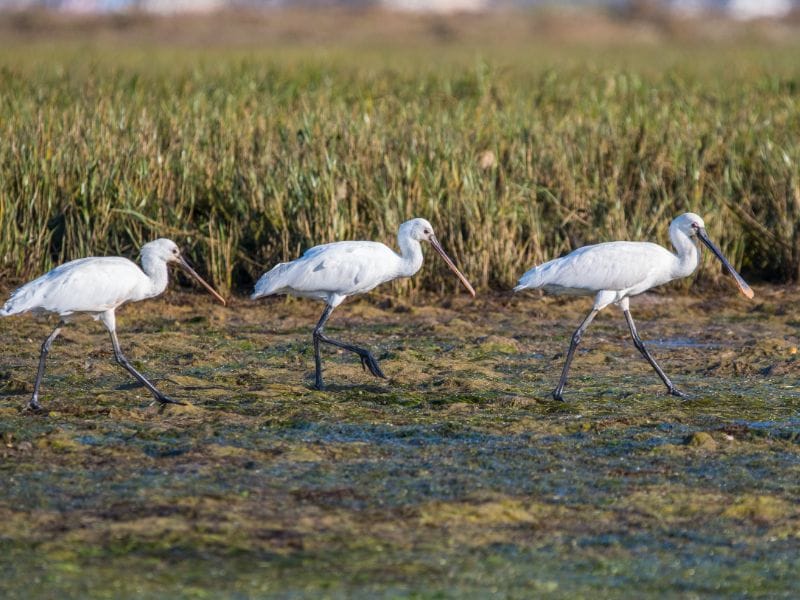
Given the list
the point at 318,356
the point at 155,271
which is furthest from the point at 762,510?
Result: the point at 155,271

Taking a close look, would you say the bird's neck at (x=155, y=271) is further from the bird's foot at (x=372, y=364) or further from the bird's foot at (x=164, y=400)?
the bird's foot at (x=372, y=364)

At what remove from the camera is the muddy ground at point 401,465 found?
16.1ft

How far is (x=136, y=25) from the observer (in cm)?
4838

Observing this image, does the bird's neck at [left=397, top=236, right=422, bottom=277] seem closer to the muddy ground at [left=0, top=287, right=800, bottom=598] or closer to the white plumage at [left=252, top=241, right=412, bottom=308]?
the white plumage at [left=252, top=241, right=412, bottom=308]

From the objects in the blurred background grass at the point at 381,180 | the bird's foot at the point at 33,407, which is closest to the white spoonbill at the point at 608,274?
the blurred background grass at the point at 381,180

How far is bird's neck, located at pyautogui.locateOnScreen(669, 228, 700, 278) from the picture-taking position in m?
8.30

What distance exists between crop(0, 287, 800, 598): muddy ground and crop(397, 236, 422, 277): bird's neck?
0.55 meters

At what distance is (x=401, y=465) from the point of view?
245 inches

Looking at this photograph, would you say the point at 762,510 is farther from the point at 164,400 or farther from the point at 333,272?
the point at 333,272

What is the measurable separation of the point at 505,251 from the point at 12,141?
3.86m

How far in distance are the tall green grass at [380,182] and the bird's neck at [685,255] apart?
2352mm

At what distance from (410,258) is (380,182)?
1968 millimetres

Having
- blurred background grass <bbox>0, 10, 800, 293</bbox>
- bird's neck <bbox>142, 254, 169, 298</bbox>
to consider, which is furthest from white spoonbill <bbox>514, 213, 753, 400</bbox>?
blurred background grass <bbox>0, 10, 800, 293</bbox>

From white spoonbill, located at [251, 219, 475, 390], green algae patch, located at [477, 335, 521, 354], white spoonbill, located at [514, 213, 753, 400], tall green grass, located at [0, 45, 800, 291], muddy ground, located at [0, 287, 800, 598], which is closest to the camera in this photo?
muddy ground, located at [0, 287, 800, 598]
